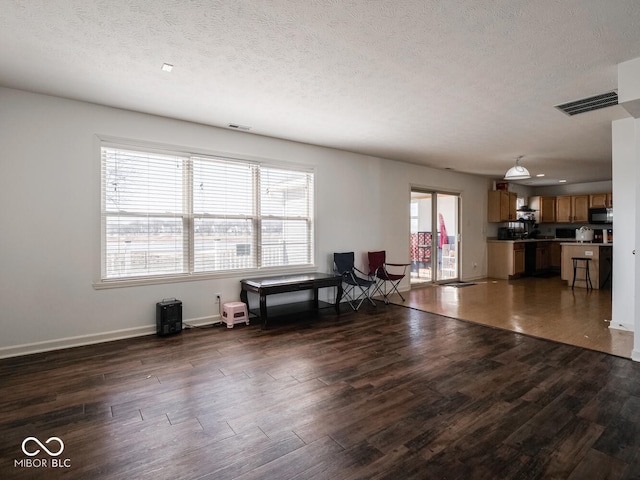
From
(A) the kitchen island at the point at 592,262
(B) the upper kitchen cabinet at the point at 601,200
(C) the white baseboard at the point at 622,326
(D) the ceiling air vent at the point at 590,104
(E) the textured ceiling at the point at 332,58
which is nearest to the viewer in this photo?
(E) the textured ceiling at the point at 332,58

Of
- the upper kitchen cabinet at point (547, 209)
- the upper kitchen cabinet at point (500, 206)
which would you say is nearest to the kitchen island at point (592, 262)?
the upper kitchen cabinet at point (500, 206)

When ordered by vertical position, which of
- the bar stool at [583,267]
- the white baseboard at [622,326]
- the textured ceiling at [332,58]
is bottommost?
the white baseboard at [622,326]

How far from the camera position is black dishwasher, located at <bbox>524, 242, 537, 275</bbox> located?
9258 mm

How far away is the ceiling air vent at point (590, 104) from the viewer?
3500 mm

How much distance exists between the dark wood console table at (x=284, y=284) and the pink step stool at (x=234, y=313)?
20 cm

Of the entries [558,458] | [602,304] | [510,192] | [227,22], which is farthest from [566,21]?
[510,192]

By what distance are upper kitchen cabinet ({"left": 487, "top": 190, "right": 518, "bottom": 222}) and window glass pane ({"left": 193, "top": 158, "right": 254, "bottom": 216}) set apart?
6.73 metres

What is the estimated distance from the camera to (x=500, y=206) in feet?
28.7

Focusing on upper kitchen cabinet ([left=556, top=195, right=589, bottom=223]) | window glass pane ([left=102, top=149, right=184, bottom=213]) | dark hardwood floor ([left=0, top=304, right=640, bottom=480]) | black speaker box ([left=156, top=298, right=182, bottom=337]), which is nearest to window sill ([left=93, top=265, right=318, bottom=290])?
black speaker box ([left=156, top=298, right=182, bottom=337])

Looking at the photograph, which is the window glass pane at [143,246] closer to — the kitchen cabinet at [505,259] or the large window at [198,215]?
the large window at [198,215]

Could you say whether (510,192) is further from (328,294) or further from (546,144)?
(328,294)

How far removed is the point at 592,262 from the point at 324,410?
296 inches

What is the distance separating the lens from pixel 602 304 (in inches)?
220

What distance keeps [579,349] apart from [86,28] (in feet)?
17.2
